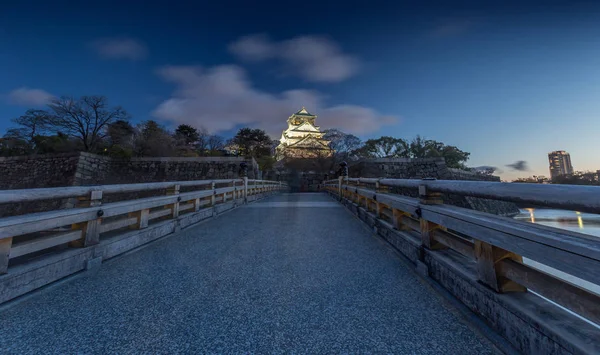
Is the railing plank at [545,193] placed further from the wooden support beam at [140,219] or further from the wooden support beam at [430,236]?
the wooden support beam at [140,219]

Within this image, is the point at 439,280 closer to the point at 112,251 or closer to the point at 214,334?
the point at 214,334

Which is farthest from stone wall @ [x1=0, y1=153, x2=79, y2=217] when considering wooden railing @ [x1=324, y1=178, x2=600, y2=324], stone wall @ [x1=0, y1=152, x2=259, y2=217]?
wooden railing @ [x1=324, y1=178, x2=600, y2=324]

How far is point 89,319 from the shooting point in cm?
160

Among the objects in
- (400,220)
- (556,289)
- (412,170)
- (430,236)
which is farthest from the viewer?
(412,170)

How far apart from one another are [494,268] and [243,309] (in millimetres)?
1708

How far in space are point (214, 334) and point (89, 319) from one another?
37.7 inches

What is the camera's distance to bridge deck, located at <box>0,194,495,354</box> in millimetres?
1353

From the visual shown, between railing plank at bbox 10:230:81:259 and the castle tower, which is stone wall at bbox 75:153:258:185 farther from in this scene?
railing plank at bbox 10:230:81:259

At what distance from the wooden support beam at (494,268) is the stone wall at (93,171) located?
1767cm

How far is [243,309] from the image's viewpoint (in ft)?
5.59

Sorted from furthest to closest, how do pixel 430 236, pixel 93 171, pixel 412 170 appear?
pixel 412 170, pixel 93 171, pixel 430 236

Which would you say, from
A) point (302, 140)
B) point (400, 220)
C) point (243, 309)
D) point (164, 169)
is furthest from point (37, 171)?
point (302, 140)

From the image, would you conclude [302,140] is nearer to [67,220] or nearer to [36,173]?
[36,173]

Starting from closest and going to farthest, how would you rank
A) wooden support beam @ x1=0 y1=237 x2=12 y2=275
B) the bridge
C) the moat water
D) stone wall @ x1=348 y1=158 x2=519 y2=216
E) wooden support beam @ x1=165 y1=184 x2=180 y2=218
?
the bridge < wooden support beam @ x1=0 y1=237 x2=12 y2=275 < the moat water < wooden support beam @ x1=165 y1=184 x2=180 y2=218 < stone wall @ x1=348 y1=158 x2=519 y2=216
